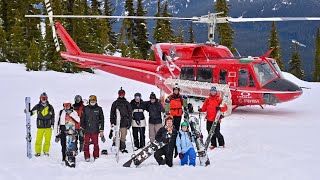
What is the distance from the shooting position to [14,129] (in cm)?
1346

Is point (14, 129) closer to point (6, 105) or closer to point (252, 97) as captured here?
point (6, 105)

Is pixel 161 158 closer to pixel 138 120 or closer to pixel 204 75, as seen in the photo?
pixel 138 120

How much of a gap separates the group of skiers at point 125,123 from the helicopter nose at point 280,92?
548 cm

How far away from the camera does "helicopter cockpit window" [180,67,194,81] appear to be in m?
17.6

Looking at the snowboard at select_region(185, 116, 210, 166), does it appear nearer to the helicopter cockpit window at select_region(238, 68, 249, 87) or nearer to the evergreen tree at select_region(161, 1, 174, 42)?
the helicopter cockpit window at select_region(238, 68, 249, 87)

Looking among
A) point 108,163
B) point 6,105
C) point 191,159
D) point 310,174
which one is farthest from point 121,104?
point 6,105

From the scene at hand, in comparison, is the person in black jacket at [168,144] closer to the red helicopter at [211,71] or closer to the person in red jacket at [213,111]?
the person in red jacket at [213,111]

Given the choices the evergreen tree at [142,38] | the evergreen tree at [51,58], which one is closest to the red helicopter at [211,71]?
the evergreen tree at [51,58]

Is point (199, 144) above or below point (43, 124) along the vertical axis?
below

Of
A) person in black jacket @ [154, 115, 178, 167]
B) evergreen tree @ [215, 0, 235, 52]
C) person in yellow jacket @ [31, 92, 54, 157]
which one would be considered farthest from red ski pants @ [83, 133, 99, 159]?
evergreen tree @ [215, 0, 235, 52]

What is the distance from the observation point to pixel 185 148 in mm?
9172

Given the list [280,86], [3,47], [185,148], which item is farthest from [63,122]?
[3,47]

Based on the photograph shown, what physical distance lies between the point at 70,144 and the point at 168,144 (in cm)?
208

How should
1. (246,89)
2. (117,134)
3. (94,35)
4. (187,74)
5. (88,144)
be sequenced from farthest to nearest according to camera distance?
1. (94,35)
2. (187,74)
3. (246,89)
4. (117,134)
5. (88,144)
